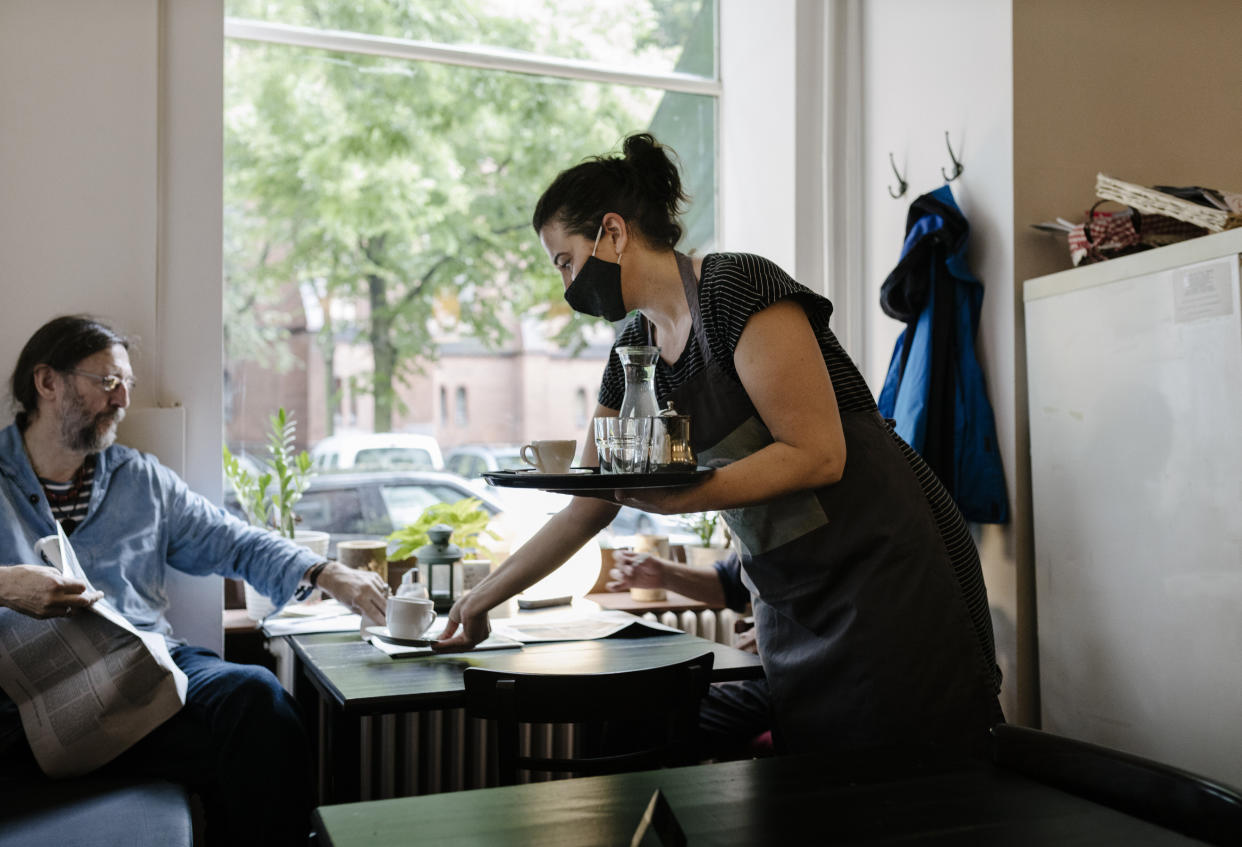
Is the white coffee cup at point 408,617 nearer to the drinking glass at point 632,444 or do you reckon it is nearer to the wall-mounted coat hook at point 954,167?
the drinking glass at point 632,444

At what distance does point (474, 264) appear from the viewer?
131 inches

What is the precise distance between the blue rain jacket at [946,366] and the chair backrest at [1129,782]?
52.8 inches

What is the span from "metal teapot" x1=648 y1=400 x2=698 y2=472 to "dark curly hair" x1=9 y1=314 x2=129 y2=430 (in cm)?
148

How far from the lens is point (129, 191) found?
Answer: 2.57 meters

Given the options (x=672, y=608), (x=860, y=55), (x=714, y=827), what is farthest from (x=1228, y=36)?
(x=714, y=827)

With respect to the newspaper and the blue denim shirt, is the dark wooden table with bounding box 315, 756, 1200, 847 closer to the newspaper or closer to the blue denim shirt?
the newspaper

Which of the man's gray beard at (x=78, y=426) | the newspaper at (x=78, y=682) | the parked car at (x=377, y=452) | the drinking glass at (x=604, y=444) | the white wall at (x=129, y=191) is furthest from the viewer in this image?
the parked car at (x=377, y=452)

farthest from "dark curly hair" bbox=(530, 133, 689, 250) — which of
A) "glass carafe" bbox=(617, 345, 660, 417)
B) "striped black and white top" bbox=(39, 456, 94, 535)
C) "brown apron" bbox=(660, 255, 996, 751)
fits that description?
"striped black and white top" bbox=(39, 456, 94, 535)

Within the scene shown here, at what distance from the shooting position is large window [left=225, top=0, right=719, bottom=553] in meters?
3.01

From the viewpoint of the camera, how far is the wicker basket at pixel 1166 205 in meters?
1.99

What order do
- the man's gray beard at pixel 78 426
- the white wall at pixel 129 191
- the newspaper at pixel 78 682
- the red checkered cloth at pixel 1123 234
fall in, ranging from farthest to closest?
1. the white wall at pixel 129 191
2. the man's gray beard at pixel 78 426
3. the red checkered cloth at pixel 1123 234
4. the newspaper at pixel 78 682

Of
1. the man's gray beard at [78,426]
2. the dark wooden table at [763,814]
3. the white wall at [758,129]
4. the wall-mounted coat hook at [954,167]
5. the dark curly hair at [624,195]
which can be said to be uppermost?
the white wall at [758,129]

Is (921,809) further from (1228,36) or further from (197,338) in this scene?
(1228,36)

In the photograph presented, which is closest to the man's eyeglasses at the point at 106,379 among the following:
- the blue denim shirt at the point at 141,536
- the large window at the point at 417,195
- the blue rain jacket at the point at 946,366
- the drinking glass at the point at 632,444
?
the blue denim shirt at the point at 141,536
